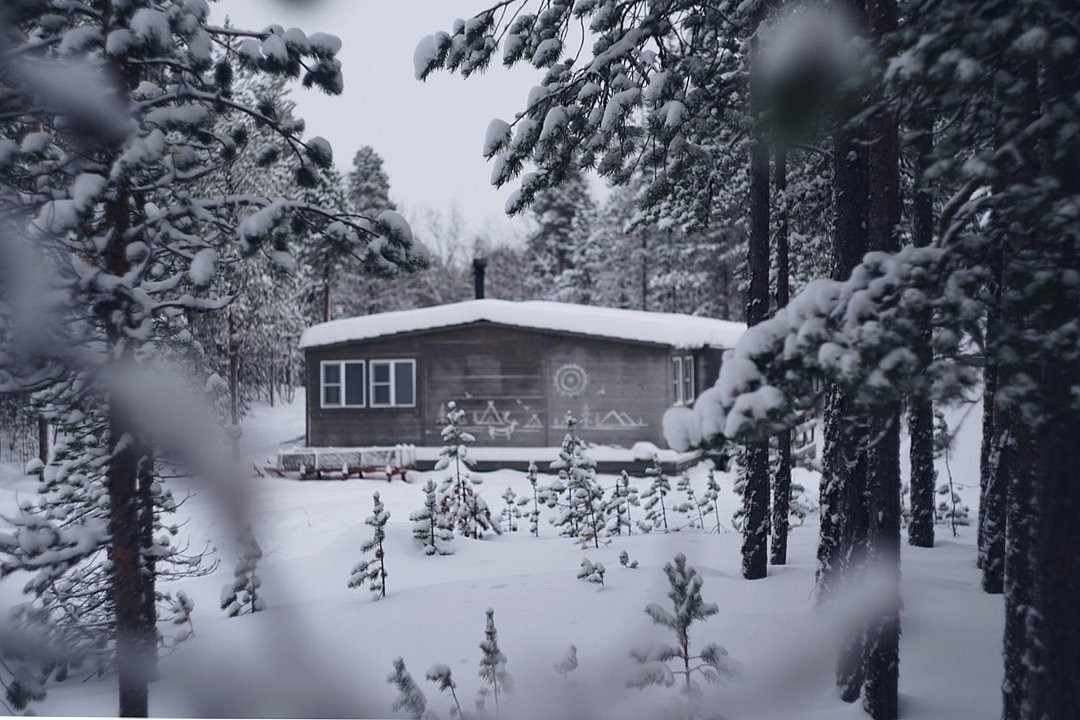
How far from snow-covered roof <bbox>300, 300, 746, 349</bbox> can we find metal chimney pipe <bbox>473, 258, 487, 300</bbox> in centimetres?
49

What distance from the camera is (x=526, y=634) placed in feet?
16.9

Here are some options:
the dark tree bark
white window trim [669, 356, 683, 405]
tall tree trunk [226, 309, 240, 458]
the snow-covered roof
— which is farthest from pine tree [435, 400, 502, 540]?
white window trim [669, 356, 683, 405]

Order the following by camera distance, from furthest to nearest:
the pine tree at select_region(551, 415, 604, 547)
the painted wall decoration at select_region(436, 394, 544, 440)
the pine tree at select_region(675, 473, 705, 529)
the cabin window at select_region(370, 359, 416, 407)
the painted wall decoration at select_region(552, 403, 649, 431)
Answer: the cabin window at select_region(370, 359, 416, 407) → the painted wall decoration at select_region(436, 394, 544, 440) → the painted wall decoration at select_region(552, 403, 649, 431) → the pine tree at select_region(675, 473, 705, 529) → the pine tree at select_region(551, 415, 604, 547)

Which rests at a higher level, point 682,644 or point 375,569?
point 682,644

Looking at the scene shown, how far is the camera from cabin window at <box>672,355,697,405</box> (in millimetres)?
17953

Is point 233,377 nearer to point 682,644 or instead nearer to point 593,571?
point 593,571

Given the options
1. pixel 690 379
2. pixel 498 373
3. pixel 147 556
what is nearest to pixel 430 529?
pixel 147 556

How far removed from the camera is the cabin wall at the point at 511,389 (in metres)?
16.4

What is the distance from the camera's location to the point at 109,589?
4.29m

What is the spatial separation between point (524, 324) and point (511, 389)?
1.62 meters

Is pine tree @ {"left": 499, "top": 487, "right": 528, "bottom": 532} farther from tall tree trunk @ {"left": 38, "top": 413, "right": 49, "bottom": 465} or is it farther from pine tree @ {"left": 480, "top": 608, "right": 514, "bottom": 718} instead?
tall tree trunk @ {"left": 38, "top": 413, "right": 49, "bottom": 465}

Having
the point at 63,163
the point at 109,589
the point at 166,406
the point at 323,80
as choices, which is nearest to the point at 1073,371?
the point at 323,80

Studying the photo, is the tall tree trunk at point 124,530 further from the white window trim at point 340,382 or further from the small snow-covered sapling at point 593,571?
the white window trim at point 340,382

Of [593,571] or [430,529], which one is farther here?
[430,529]
